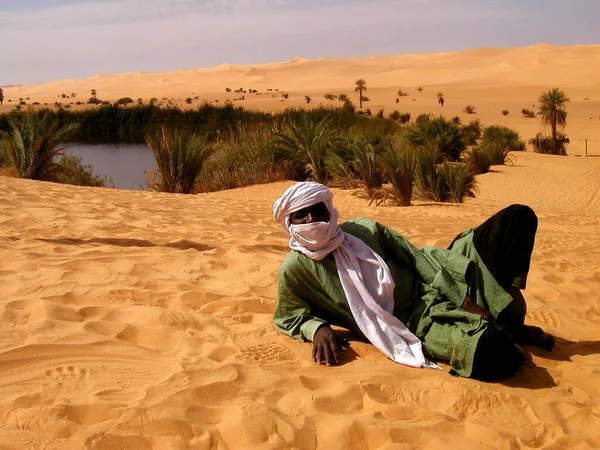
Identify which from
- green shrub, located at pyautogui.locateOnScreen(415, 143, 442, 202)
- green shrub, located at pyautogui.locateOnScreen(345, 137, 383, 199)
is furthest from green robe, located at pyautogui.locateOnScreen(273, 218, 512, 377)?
green shrub, located at pyautogui.locateOnScreen(415, 143, 442, 202)

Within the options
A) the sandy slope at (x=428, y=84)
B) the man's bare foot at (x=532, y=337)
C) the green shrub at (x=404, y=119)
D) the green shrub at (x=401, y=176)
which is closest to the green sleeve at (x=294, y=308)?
the man's bare foot at (x=532, y=337)

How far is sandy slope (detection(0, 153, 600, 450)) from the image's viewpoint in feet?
7.80

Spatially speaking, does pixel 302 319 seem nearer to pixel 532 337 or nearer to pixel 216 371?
pixel 216 371

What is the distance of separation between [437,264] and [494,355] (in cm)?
56

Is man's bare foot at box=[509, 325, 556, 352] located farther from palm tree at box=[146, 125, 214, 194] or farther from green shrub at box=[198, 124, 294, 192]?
green shrub at box=[198, 124, 294, 192]

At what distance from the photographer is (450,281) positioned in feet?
10.3

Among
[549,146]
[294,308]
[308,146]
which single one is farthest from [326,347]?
[549,146]

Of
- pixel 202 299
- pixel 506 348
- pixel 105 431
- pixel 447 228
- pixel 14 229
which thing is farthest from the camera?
pixel 447 228

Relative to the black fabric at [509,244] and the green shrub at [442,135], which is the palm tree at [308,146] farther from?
the black fabric at [509,244]

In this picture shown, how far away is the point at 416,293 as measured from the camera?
326cm

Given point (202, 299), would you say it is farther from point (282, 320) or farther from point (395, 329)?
point (395, 329)

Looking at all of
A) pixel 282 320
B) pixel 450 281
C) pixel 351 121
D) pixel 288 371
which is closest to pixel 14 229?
pixel 282 320

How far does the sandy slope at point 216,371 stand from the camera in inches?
93.7

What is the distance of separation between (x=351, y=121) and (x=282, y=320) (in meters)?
22.7
